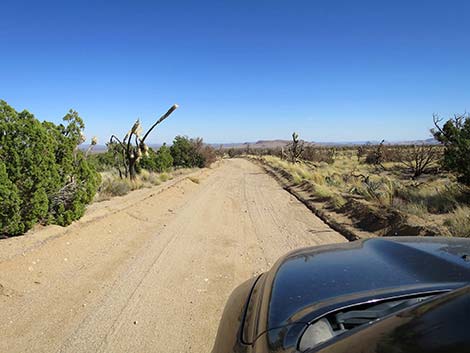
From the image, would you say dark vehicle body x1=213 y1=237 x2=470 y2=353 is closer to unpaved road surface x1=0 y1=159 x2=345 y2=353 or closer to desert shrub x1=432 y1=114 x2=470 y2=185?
unpaved road surface x1=0 y1=159 x2=345 y2=353

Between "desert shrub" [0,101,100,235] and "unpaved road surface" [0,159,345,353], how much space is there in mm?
421

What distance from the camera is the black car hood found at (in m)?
1.98

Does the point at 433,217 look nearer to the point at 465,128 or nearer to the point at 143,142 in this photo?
the point at 465,128

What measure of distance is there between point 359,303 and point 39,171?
7600mm

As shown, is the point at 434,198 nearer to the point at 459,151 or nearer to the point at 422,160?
the point at 459,151

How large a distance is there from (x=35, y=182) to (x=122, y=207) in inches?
168

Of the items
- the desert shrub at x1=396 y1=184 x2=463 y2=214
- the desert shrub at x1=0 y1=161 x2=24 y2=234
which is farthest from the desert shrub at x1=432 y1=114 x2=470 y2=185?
the desert shrub at x1=0 y1=161 x2=24 y2=234

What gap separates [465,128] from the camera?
46.0 ft

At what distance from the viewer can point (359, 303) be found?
1.93 meters

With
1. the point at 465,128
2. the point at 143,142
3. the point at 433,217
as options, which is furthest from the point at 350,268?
the point at 143,142

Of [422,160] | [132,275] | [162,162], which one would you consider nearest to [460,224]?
[132,275]

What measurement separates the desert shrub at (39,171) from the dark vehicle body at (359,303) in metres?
6.41

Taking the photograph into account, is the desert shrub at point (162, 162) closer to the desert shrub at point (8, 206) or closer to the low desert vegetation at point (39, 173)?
the low desert vegetation at point (39, 173)


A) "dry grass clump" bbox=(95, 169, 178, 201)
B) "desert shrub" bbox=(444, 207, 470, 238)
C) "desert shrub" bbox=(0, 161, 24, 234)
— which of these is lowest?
"desert shrub" bbox=(444, 207, 470, 238)
